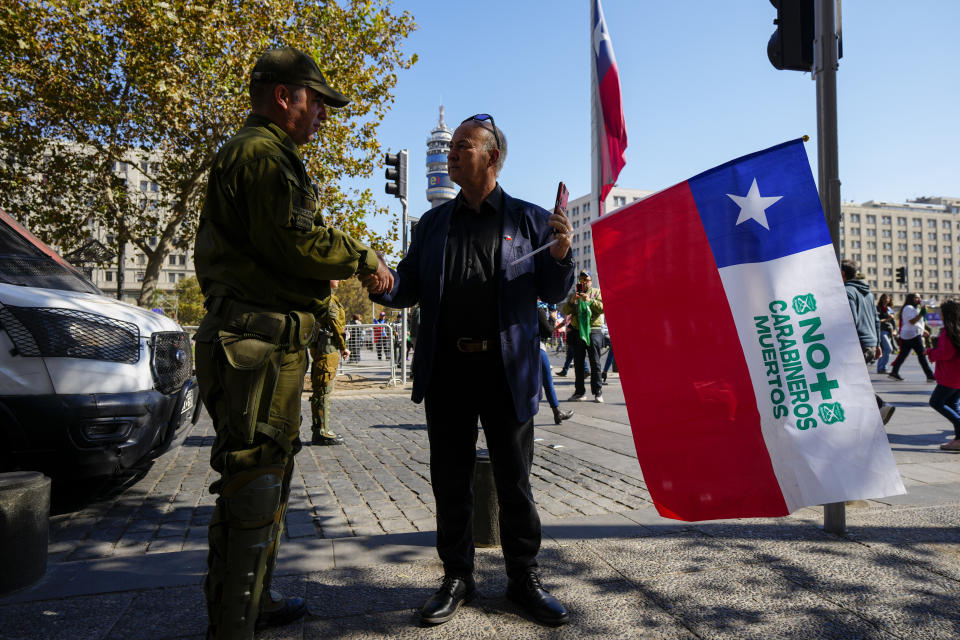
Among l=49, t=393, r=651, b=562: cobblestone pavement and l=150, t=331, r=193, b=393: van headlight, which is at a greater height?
l=150, t=331, r=193, b=393: van headlight

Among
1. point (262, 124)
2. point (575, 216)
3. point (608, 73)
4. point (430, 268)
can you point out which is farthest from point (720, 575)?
point (575, 216)

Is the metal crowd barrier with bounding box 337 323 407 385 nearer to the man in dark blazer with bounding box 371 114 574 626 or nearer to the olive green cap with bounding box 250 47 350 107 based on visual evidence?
the man in dark blazer with bounding box 371 114 574 626

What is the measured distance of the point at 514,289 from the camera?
2.71m

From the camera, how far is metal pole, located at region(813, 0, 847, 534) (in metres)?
3.64

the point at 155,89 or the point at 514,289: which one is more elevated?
the point at 155,89

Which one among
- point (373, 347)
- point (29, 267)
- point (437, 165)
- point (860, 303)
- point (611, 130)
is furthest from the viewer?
point (437, 165)

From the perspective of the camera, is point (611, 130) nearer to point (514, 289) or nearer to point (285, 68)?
point (514, 289)

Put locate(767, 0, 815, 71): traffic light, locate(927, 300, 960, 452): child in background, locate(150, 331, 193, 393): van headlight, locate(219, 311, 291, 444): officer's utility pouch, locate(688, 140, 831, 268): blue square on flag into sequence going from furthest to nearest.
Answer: locate(927, 300, 960, 452): child in background < locate(150, 331, 193, 393): van headlight < locate(767, 0, 815, 71): traffic light < locate(688, 140, 831, 268): blue square on flag < locate(219, 311, 291, 444): officer's utility pouch

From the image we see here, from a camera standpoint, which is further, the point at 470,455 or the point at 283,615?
the point at 470,455

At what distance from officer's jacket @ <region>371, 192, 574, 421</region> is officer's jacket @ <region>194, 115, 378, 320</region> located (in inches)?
20.4

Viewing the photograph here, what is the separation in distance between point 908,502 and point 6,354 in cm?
545

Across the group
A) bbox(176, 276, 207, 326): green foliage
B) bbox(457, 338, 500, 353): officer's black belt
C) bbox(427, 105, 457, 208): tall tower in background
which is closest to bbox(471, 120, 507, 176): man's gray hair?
bbox(457, 338, 500, 353): officer's black belt

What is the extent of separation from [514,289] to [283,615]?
5.19ft

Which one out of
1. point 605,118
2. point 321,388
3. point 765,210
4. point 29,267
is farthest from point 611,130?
point 29,267
